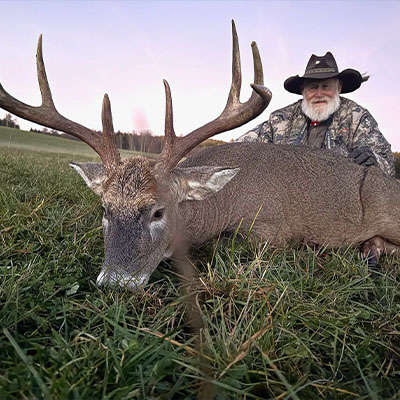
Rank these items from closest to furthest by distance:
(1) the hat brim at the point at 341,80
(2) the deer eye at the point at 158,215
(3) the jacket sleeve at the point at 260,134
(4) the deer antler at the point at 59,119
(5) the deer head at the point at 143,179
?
(5) the deer head at the point at 143,179, (2) the deer eye at the point at 158,215, (4) the deer antler at the point at 59,119, (1) the hat brim at the point at 341,80, (3) the jacket sleeve at the point at 260,134

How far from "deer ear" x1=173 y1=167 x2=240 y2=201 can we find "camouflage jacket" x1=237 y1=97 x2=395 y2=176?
3825mm

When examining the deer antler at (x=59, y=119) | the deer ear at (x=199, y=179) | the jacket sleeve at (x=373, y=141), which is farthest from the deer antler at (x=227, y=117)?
the jacket sleeve at (x=373, y=141)

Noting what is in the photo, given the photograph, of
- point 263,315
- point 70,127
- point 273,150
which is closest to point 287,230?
point 273,150

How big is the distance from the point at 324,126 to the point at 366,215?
3801 millimetres

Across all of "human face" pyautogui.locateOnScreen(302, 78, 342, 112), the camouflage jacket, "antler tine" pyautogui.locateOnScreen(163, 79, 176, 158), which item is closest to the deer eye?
"antler tine" pyautogui.locateOnScreen(163, 79, 176, 158)

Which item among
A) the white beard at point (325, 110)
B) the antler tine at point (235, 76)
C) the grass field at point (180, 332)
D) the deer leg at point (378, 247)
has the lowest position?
the grass field at point (180, 332)

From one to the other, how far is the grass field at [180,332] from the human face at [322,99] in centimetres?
526

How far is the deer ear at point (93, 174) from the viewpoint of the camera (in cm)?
390

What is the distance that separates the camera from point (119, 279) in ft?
8.64

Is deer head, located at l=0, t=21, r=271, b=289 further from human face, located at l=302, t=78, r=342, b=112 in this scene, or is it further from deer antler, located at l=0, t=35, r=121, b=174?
human face, located at l=302, t=78, r=342, b=112

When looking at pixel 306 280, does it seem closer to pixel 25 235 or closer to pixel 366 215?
pixel 366 215

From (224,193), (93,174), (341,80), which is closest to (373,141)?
(341,80)

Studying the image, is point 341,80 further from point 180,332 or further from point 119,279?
point 180,332

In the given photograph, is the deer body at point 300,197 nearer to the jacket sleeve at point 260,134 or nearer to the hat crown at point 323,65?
the jacket sleeve at point 260,134
